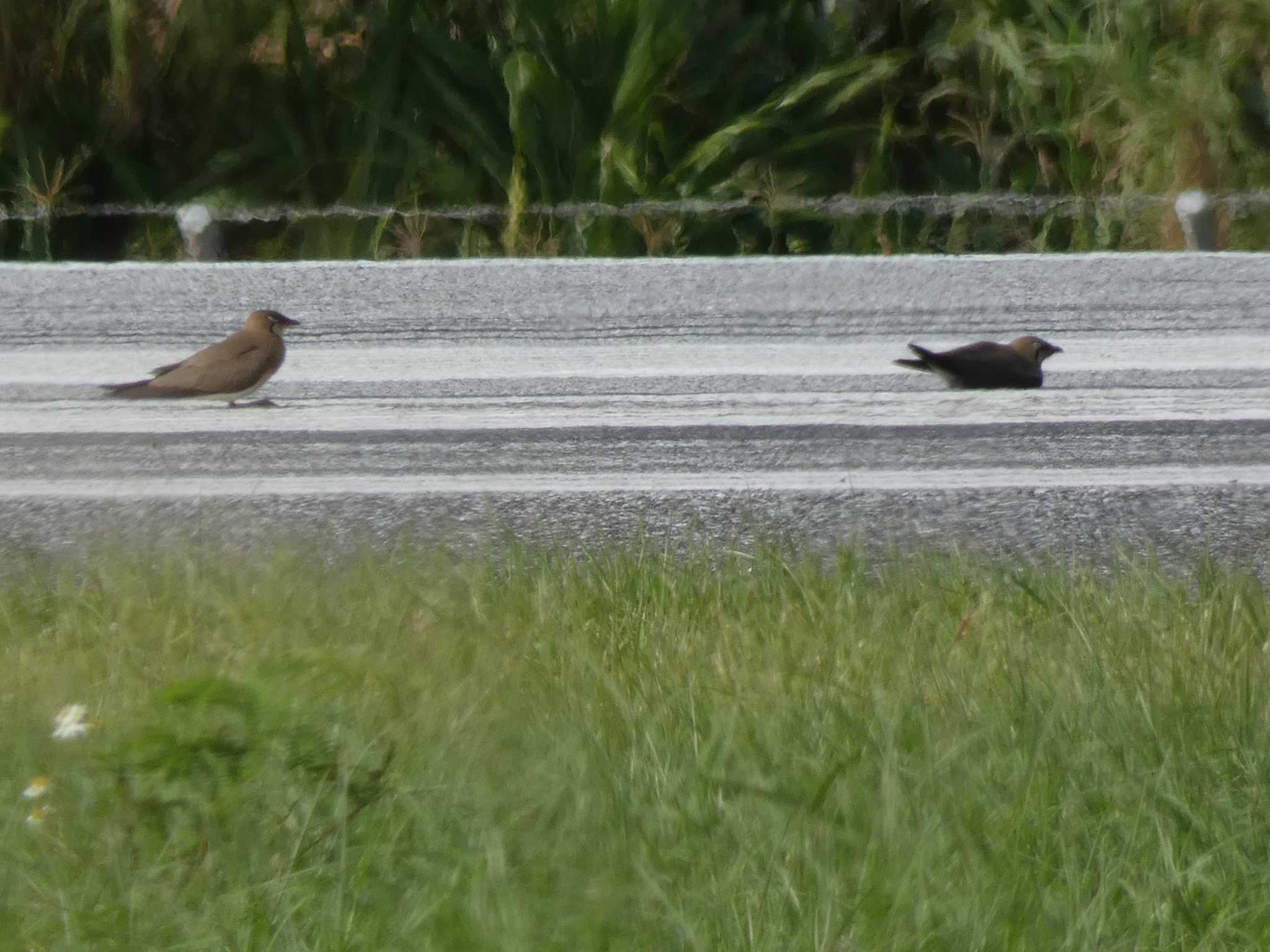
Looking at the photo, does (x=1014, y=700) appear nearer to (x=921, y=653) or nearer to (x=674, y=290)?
(x=921, y=653)

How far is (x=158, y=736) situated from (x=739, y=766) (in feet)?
2.49

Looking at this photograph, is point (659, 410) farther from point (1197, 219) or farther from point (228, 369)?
point (1197, 219)

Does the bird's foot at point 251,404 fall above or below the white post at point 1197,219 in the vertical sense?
below

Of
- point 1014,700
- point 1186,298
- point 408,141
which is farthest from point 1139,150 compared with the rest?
point 1014,700

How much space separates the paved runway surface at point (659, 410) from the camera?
3750 mm

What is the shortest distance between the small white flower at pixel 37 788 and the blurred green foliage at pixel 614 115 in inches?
89.4

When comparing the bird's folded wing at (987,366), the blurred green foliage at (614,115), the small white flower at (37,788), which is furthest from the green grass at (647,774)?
the blurred green foliage at (614,115)

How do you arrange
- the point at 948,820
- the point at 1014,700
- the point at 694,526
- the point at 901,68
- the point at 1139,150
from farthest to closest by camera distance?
the point at 901,68
the point at 1139,150
the point at 694,526
the point at 1014,700
the point at 948,820

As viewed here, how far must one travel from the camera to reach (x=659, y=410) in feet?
12.5

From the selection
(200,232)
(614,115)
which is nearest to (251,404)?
(200,232)

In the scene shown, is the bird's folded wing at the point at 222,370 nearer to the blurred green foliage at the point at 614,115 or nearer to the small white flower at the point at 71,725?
the blurred green foliage at the point at 614,115

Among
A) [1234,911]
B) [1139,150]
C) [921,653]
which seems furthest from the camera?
[1139,150]

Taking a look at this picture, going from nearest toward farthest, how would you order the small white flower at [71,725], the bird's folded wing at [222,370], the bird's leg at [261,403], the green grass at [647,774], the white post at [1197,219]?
1. the green grass at [647,774]
2. the small white flower at [71,725]
3. the bird's folded wing at [222,370]
4. the bird's leg at [261,403]
5. the white post at [1197,219]

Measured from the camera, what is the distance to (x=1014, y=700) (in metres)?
2.68
